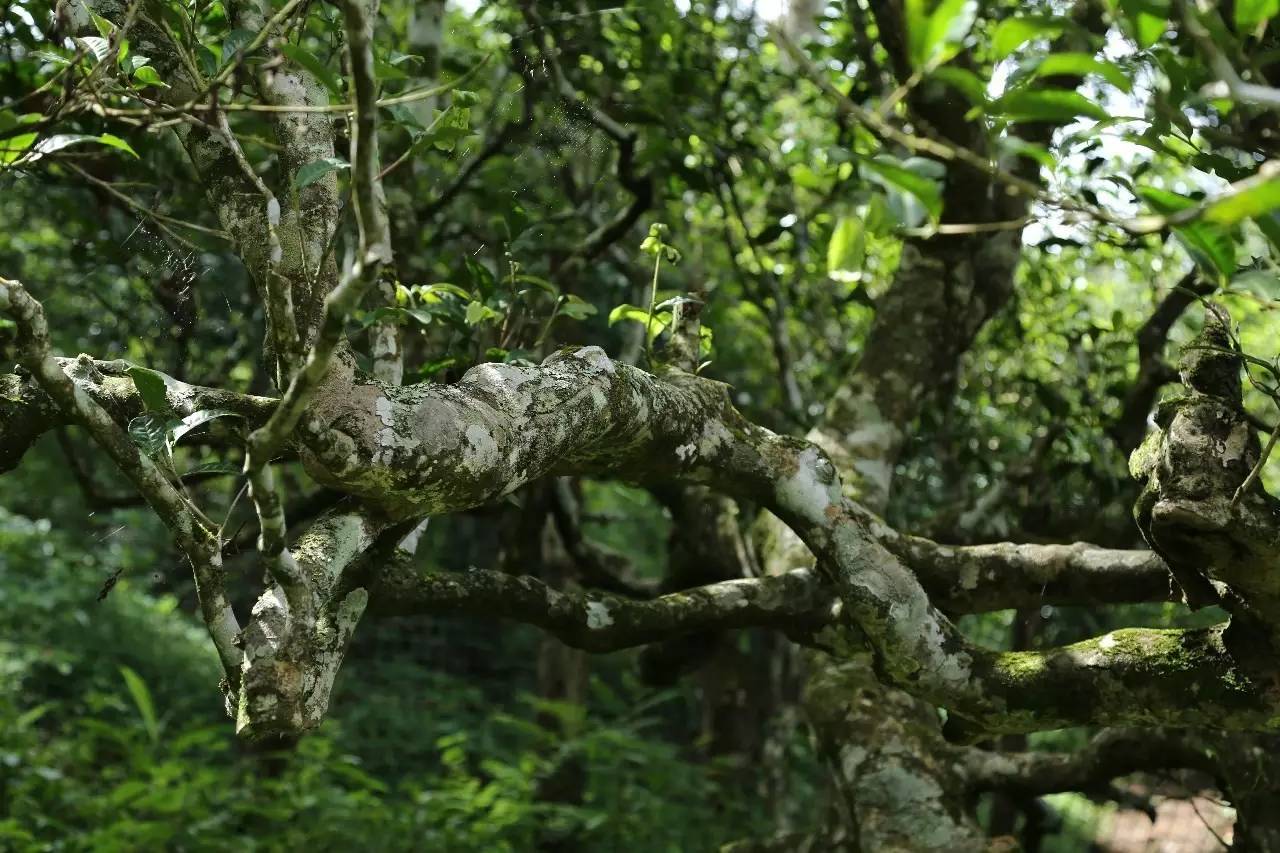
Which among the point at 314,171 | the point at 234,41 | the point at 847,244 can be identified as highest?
the point at 234,41

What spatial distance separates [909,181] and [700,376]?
1629mm

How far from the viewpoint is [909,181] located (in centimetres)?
112

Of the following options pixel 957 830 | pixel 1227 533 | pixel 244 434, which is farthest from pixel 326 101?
pixel 957 830

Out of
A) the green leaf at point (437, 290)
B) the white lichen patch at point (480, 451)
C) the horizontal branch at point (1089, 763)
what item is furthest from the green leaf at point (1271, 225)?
the horizontal branch at point (1089, 763)

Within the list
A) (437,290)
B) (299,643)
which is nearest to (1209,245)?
(299,643)

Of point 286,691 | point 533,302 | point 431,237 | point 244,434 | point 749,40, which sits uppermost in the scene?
point 749,40

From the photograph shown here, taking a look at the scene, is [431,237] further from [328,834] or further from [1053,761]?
[1053,761]

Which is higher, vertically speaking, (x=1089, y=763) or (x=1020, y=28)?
(x=1020, y=28)

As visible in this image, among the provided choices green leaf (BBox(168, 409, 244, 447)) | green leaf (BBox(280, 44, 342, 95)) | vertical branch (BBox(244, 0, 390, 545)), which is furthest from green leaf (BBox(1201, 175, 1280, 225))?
green leaf (BBox(168, 409, 244, 447))

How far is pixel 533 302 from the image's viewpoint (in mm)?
4059

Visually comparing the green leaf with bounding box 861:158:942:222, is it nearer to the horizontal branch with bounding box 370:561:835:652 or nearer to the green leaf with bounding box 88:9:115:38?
the green leaf with bounding box 88:9:115:38

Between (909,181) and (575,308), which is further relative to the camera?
(575,308)

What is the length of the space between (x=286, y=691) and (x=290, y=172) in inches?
35.5

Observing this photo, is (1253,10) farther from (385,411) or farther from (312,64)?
(385,411)
